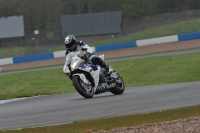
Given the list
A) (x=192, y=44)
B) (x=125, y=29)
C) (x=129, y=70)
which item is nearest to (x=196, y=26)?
(x=192, y=44)

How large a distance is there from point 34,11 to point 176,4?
15929 millimetres

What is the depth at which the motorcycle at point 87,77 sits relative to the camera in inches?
510

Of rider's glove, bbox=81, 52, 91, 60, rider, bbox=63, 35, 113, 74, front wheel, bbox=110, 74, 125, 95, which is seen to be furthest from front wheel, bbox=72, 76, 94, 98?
front wheel, bbox=110, 74, 125, 95

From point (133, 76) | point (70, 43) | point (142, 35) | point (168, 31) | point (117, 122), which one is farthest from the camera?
point (142, 35)

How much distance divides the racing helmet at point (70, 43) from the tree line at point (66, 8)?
1795 inches

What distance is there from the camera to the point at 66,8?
62812 mm

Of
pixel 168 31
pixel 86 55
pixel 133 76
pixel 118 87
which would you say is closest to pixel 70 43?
pixel 86 55

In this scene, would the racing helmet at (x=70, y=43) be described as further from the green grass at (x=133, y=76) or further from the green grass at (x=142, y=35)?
the green grass at (x=142, y=35)

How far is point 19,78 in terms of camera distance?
32.5 m

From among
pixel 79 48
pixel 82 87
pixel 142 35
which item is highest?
pixel 79 48

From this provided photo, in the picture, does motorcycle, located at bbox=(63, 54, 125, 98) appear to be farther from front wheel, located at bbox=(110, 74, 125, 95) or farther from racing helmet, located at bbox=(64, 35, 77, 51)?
front wheel, located at bbox=(110, 74, 125, 95)

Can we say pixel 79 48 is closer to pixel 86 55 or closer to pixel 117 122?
pixel 86 55

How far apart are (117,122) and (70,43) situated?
531 centimetres

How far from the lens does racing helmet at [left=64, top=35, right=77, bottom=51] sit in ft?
43.1
